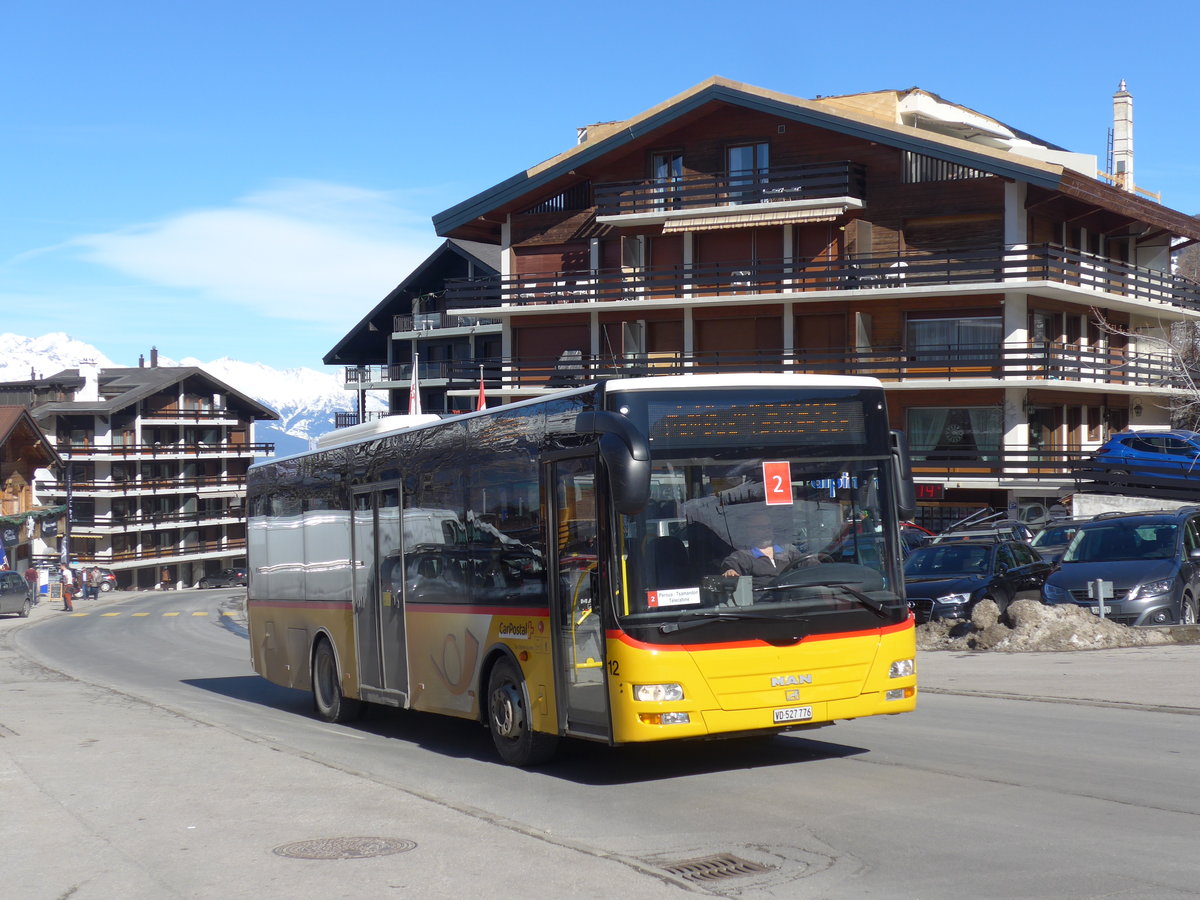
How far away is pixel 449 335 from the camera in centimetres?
7250

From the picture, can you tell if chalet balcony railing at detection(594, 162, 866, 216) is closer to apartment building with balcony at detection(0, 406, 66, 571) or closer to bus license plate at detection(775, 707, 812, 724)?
bus license plate at detection(775, 707, 812, 724)

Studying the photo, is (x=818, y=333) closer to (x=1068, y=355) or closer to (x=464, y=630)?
(x=1068, y=355)

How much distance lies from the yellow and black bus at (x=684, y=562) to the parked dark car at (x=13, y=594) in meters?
51.4

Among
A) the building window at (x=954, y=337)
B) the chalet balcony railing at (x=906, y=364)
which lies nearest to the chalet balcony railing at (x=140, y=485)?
the chalet balcony railing at (x=906, y=364)

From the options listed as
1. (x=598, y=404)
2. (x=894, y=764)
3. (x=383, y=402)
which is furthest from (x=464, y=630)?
(x=383, y=402)

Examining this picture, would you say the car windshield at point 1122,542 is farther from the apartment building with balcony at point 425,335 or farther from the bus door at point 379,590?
the apartment building with balcony at point 425,335

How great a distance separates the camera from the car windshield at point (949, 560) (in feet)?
78.3

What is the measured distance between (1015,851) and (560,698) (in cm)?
406

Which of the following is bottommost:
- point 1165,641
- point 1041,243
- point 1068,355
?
point 1165,641

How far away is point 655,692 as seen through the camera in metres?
10.0

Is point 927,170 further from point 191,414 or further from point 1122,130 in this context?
point 191,414

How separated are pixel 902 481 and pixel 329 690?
27.8 ft

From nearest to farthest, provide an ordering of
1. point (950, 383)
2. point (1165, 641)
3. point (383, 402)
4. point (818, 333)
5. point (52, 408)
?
point (1165, 641), point (950, 383), point (818, 333), point (383, 402), point (52, 408)

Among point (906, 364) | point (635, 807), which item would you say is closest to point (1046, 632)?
point (635, 807)
